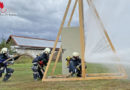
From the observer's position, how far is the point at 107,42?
23.9 feet

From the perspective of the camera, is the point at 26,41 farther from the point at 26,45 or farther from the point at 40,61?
the point at 40,61

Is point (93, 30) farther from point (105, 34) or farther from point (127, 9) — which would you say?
point (127, 9)

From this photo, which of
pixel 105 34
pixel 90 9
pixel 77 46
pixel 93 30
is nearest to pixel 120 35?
pixel 105 34

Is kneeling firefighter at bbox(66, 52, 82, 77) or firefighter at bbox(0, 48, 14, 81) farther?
firefighter at bbox(0, 48, 14, 81)

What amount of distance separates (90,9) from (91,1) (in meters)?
0.34

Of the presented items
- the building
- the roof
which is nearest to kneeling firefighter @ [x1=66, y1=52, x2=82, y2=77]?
the building

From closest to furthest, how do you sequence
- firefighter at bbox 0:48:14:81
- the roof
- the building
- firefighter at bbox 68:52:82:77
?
firefighter at bbox 68:52:82:77 < firefighter at bbox 0:48:14:81 < the building < the roof

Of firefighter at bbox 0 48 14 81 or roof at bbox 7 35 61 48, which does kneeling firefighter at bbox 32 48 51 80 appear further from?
roof at bbox 7 35 61 48

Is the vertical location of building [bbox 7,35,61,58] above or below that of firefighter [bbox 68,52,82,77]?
above

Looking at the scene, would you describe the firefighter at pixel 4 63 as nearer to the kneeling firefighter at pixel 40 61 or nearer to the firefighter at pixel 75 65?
the kneeling firefighter at pixel 40 61

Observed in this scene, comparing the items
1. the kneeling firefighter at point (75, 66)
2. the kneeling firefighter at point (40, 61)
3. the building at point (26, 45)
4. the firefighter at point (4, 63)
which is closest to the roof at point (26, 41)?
the building at point (26, 45)

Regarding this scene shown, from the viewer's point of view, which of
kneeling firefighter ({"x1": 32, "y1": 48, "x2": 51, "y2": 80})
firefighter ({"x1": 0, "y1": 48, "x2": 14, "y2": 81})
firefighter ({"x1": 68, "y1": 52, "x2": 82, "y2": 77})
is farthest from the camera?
kneeling firefighter ({"x1": 32, "y1": 48, "x2": 51, "y2": 80})

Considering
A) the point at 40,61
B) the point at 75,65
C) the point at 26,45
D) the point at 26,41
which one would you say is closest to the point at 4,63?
the point at 40,61

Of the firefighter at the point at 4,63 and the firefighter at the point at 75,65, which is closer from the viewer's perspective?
the firefighter at the point at 75,65
